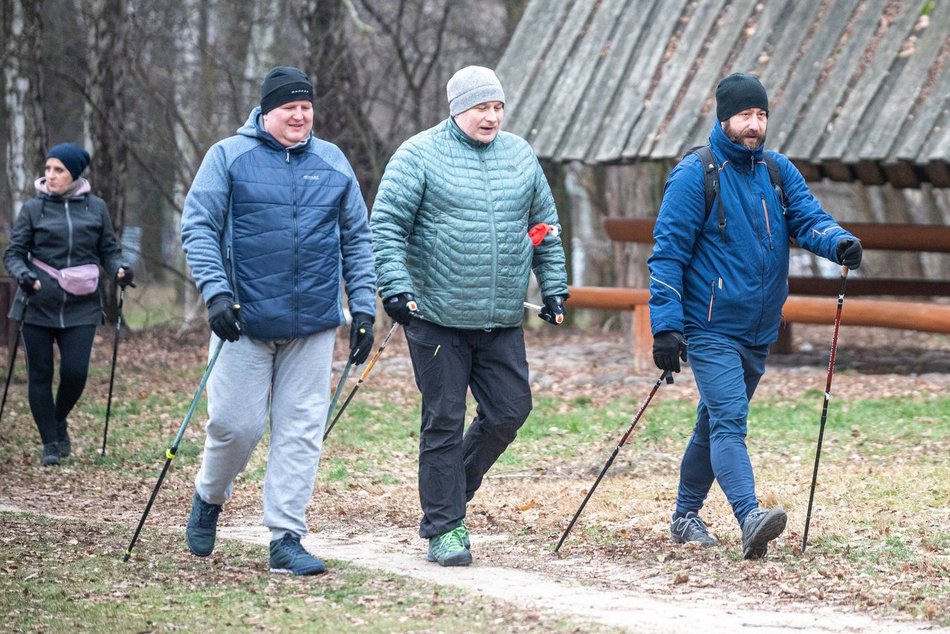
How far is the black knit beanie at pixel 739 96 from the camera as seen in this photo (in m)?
5.84

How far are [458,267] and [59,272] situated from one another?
406cm

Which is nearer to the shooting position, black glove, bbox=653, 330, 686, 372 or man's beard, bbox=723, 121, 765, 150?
black glove, bbox=653, 330, 686, 372

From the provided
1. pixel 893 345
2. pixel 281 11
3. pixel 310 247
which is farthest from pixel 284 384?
pixel 281 11

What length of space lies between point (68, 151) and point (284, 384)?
153 inches

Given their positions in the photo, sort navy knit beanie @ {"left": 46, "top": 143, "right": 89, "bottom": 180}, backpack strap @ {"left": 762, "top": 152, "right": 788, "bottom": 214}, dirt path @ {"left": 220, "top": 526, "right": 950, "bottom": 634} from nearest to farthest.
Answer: dirt path @ {"left": 220, "top": 526, "right": 950, "bottom": 634} < backpack strap @ {"left": 762, "top": 152, "right": 788, "bottom": 214} < navy knit beanie @ {"left": 46, "top": 143, "right": 89, "bottom": 180}

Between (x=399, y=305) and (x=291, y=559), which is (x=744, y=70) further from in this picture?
(x=291, y=559)

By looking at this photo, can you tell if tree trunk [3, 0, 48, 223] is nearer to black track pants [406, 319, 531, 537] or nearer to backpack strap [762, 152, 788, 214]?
black track pants [406, 319, 531, 537]

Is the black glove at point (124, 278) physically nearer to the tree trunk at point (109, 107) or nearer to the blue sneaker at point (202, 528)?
the blue sneaker at point (202, 528)

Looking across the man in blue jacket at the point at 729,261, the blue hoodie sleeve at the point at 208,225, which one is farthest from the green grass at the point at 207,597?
the man in blue jacket at the point at 729,261

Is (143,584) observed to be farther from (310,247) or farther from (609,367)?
(609,367)

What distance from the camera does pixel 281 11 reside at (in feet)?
66.0

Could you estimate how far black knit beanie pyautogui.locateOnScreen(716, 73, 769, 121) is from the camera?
584cm

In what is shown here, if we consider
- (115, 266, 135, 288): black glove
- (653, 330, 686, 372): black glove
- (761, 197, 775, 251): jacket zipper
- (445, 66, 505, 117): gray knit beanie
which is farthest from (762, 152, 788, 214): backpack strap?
(115, 266, 135, 288): black glove

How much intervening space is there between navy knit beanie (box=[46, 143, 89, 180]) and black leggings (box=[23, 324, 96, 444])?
3.21ft
